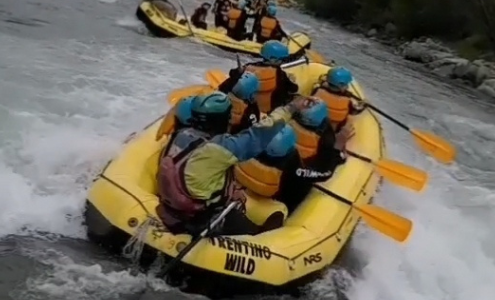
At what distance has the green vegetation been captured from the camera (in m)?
19.0

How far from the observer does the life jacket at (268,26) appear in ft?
42.9

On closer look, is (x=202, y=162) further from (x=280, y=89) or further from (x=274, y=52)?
(x=274, y=52)

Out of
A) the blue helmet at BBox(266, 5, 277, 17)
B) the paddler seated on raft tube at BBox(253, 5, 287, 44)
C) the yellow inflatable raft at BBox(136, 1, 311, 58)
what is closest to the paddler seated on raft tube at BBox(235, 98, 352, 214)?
the yellow inflatable raft at BBox(136, 1, 311, 58)

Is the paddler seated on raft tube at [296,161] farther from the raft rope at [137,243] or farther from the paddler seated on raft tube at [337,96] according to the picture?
the raft rope at [137,243]

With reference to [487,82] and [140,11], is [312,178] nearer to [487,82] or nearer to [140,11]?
[140,11]

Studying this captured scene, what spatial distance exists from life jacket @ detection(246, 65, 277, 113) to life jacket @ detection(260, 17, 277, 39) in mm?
5658

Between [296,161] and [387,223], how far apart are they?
0.79m

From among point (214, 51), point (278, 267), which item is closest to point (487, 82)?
point (214, 51)

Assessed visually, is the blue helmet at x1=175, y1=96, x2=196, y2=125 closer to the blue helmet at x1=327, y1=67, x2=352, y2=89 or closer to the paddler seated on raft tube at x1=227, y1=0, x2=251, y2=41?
the blue helmet at x1=327, y1=67, x2=352, y2=89

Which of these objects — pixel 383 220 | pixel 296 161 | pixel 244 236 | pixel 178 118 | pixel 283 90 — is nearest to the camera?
pixel 244 236

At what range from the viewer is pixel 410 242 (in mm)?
6738

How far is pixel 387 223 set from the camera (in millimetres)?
5789

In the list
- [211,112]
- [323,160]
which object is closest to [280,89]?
[323,160]

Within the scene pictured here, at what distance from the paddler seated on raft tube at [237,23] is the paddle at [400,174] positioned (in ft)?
23.1
